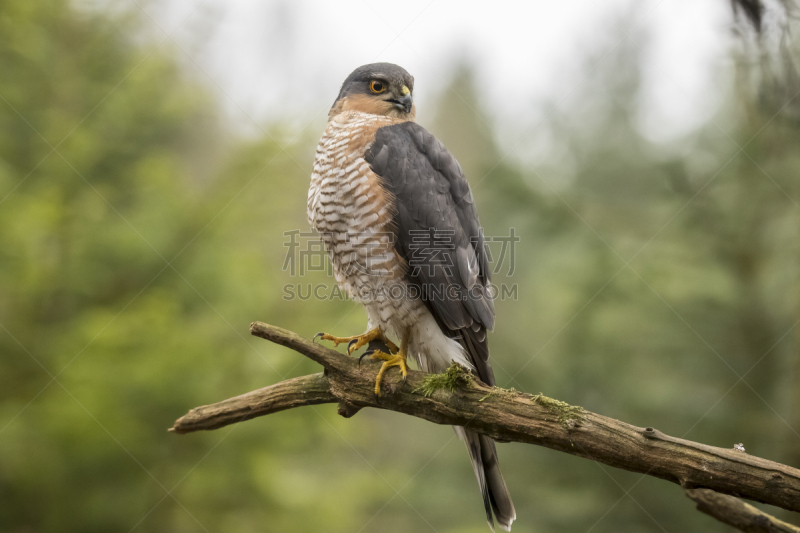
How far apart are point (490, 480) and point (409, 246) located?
1348mm

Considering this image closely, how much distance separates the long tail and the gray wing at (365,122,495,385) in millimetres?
331

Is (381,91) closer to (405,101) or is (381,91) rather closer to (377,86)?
(377,86)

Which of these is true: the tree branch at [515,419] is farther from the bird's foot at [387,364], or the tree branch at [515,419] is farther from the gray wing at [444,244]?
the gray wing at [444,244]

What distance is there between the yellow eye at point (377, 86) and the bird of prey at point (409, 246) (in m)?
0.23

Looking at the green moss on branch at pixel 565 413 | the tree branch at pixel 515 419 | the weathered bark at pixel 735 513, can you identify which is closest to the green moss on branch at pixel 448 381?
the tree branch at pixel 515 419

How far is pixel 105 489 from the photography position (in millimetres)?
3633

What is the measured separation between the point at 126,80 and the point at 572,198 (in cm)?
403

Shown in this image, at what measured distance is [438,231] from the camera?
2625 millimetres

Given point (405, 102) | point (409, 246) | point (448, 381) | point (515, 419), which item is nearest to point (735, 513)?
point (515, 419)

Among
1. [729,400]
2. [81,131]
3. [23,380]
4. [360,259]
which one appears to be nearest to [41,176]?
[81,131]

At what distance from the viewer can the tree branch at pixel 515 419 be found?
1897 mm

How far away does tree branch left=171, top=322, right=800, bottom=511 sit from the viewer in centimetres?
190

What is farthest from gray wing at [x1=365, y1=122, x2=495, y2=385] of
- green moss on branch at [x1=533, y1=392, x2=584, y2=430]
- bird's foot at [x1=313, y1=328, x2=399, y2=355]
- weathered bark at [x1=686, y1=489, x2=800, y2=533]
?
weathered bark at [x1=686, y1=489, x2=800, y2=533]

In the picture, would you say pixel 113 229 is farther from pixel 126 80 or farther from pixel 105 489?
pixel 105 489
